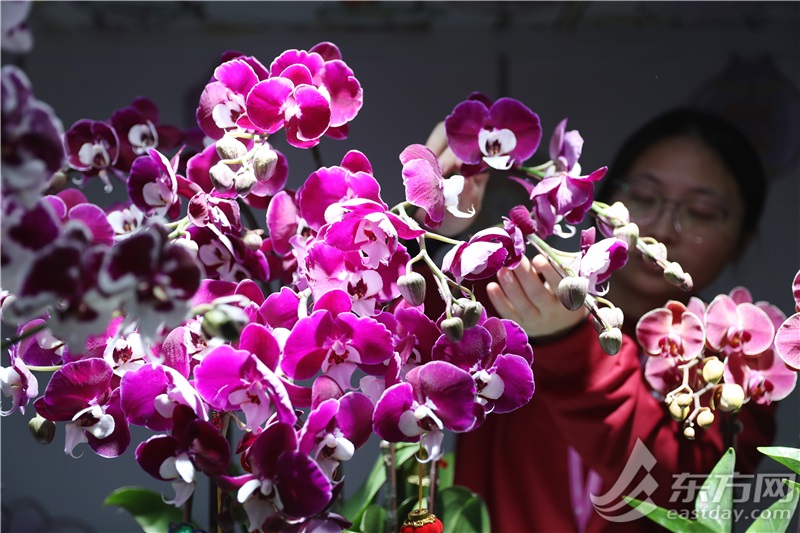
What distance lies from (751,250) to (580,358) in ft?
1.90

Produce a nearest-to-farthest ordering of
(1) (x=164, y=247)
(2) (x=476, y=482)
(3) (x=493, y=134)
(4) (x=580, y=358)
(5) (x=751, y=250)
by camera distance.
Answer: (1) (x=164, y=247) < (3) (x=493, y=134) < (4) (x=580, y=358) < (2) (x=476, y=482) < (5) (x=751, y=250)

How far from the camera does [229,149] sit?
1.71 feet

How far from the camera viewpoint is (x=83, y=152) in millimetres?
639

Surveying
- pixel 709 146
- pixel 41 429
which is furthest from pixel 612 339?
pixel 709 146

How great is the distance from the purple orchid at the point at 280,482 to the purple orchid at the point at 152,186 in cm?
22

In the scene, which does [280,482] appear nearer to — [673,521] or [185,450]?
[185,450]

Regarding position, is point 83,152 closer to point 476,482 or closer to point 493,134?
point 493,134

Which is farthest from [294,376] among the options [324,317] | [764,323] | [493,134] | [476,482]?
[476,482]

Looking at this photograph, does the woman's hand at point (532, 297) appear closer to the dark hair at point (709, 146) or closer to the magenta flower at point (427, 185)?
the magenta flower at point (427, 185)

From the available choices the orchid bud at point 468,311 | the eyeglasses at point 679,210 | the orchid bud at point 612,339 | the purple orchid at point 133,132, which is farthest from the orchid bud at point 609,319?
the eyeglasses at point 679,210

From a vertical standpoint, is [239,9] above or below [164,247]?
above

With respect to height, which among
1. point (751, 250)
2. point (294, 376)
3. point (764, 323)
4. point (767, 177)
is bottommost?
point (294, 376)

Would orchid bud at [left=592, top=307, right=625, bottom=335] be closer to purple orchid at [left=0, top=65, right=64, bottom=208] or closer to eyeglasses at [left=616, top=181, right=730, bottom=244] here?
purple orchid at [left=0, top=65, right=64, bottom=208]

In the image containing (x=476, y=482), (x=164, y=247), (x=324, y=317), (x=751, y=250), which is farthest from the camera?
(x=751, y=250)
